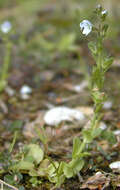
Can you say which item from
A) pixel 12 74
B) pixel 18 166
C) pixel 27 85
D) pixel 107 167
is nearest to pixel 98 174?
pixel 107 167

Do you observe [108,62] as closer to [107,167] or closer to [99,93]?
[99,93]

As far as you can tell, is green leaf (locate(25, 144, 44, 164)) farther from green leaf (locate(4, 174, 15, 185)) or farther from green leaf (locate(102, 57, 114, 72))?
green leaf (locate(102, 57, 114, 72))

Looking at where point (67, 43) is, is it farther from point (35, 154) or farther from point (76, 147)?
point (76, 147)

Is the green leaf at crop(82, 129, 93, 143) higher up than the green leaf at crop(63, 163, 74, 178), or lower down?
higher up

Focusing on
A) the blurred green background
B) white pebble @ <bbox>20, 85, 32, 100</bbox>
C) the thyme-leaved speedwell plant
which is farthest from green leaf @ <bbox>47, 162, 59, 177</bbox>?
the blurred green background

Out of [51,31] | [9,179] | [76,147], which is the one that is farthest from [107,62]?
[51,31]

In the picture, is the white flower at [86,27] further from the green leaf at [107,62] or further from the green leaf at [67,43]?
the green leaf at [67,43]
